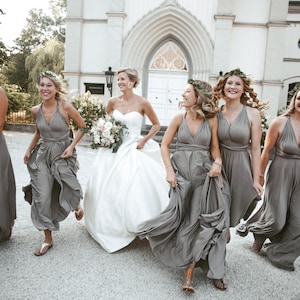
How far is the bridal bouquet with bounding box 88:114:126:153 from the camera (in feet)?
14.7

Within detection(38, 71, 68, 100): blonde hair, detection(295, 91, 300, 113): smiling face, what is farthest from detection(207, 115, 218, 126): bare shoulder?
detection(38, 71, 68, 100): blonde hair

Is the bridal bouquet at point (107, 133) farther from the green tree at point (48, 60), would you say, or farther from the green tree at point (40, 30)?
the green tree at point (40, 30)

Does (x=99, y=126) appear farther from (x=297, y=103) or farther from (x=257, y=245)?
(x=257, y=245)

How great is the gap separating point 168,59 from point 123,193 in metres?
12.8

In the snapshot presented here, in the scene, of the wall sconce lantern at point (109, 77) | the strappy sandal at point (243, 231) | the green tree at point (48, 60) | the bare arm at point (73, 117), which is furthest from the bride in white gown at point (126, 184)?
the green tree at point (48, 60)

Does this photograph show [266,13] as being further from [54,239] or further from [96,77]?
[54,239]

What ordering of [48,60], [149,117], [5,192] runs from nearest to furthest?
[5,192] < [149,117] < [48,60]

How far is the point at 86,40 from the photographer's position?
608 inches

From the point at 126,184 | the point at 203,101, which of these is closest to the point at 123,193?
the point at 126,184

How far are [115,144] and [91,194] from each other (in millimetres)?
785

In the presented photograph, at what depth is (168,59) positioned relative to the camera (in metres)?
16.0

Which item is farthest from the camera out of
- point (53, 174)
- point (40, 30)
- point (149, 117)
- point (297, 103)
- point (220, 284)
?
point (40, 30)

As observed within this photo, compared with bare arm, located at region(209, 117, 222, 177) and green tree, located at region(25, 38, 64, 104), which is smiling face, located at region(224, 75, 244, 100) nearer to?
bare arm, located at region(209, 117, 222, 177)

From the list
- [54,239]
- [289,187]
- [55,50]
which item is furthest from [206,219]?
[55,50]
